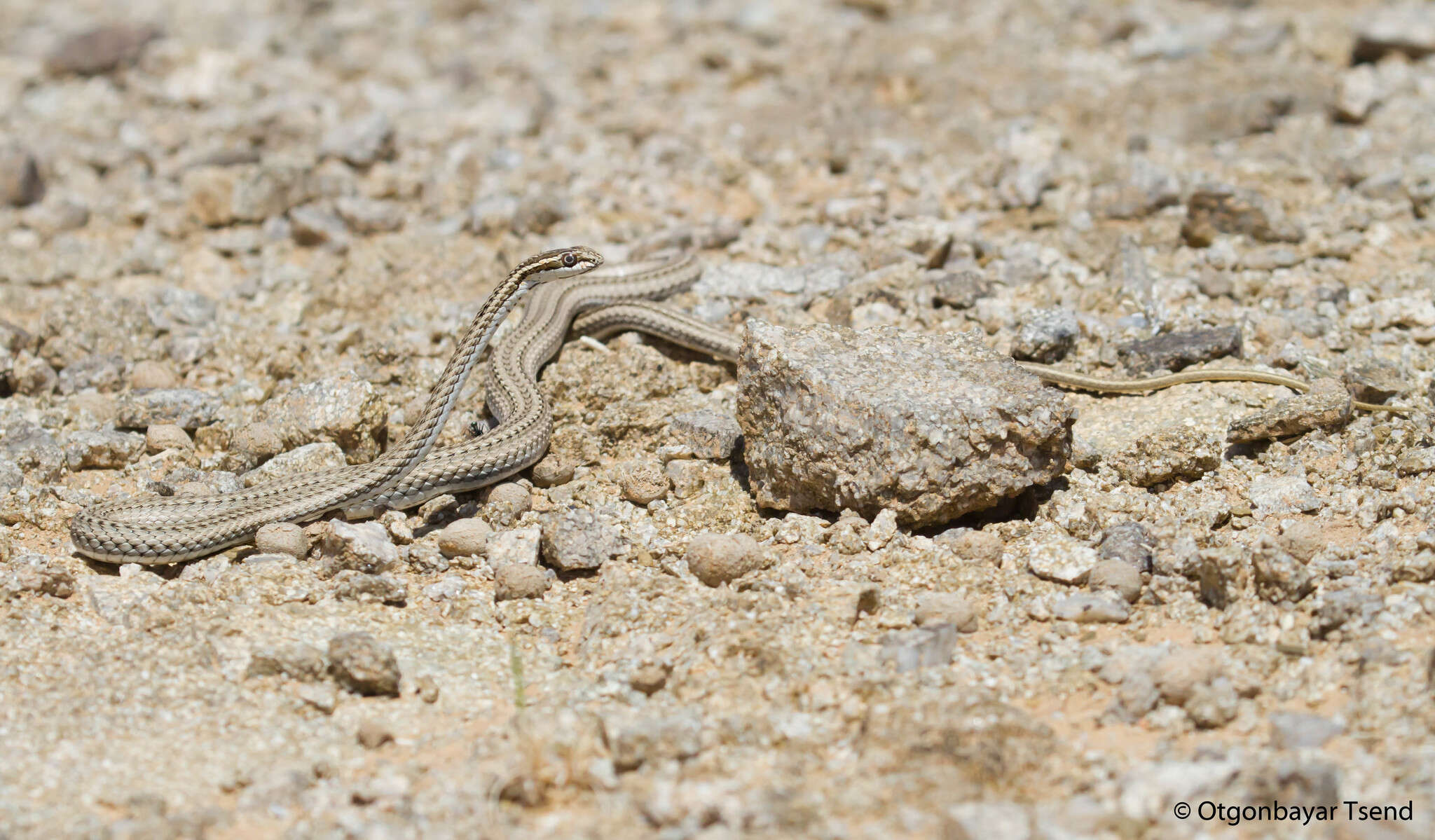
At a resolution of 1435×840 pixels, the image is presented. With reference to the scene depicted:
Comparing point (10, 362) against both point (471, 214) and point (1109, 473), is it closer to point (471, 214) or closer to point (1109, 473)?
point (471, 214)

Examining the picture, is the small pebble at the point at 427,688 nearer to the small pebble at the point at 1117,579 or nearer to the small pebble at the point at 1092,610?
the small pebble at the point at 1092,610

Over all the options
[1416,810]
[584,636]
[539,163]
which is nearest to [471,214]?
[539,163]

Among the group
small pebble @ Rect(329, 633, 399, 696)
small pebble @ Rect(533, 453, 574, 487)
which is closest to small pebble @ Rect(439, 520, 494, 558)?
small pebble @ Rect(533, 453, 574, 487)

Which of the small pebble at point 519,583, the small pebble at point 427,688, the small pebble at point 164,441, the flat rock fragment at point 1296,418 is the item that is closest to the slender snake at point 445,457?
the flat rock fragment at point 1296,418

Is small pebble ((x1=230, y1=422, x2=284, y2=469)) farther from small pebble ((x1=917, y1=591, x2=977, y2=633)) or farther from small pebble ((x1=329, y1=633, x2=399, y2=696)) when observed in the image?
small pebble ((x1=917, y1=591, x2=977, y2=633))

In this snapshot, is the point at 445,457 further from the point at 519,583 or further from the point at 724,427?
the point at 724,427

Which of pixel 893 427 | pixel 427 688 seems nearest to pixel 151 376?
pixel 427 688

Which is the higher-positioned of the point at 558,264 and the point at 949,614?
the point at 558,264
